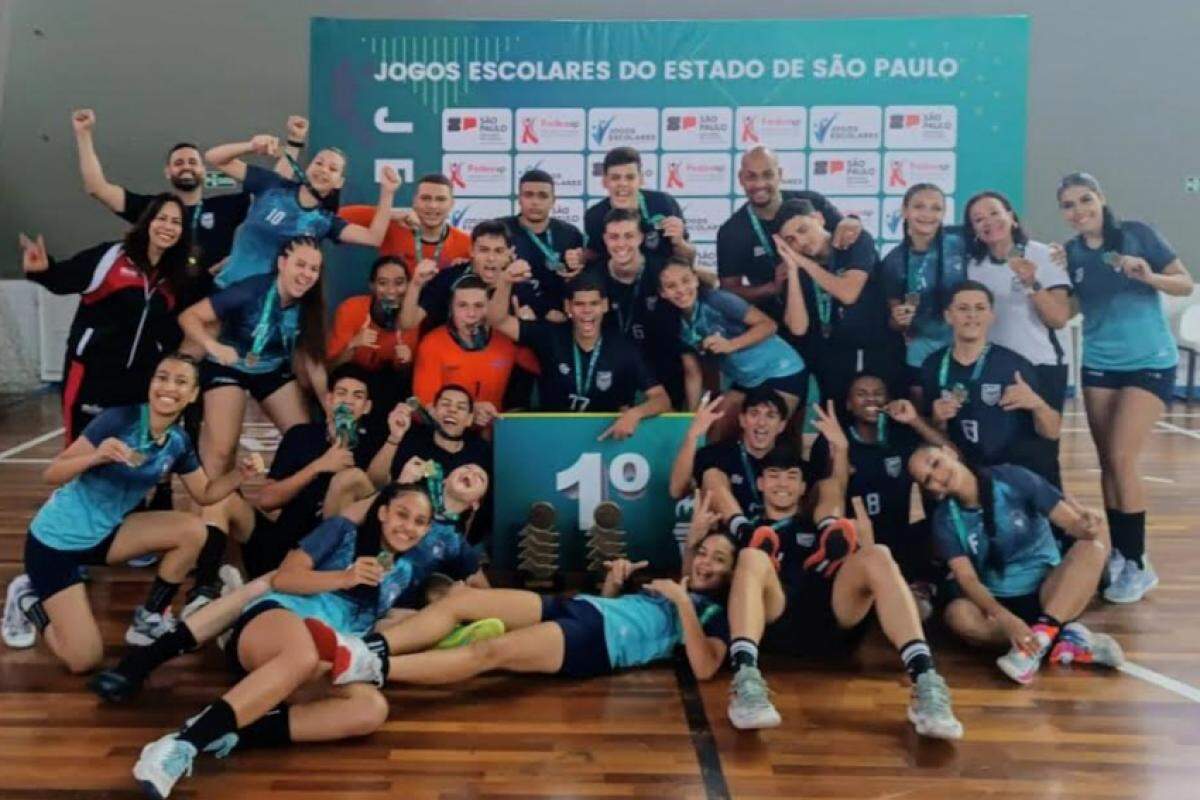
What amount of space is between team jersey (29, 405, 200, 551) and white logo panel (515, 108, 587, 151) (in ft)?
11.8

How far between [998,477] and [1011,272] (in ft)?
3.13

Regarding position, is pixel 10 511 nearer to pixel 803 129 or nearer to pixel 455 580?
pixel 455 580

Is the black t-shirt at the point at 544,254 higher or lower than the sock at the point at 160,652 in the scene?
higher

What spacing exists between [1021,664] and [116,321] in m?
3.51

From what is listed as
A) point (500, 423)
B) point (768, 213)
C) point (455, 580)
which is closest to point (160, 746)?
point (455, 580)

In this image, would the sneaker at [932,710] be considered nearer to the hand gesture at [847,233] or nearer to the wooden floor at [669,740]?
the wooden floor at [669,740]

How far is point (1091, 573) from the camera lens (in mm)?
3629

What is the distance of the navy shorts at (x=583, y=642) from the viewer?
3.46 metres

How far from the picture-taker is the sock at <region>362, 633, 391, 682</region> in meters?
3.13

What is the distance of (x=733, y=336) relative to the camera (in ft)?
14.9

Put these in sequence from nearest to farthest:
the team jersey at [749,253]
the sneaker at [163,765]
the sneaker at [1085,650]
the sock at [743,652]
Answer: the sneaker at [163,765] < the sock at [743,652] < the sneaker at [1085,650] < the team jersey at [749,253]

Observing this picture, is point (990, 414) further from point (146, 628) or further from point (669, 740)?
point (146, 628)

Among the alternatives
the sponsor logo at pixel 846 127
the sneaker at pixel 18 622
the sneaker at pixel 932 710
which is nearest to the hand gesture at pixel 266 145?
the sneaker at pixel 18 622

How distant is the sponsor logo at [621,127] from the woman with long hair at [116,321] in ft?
9.71
